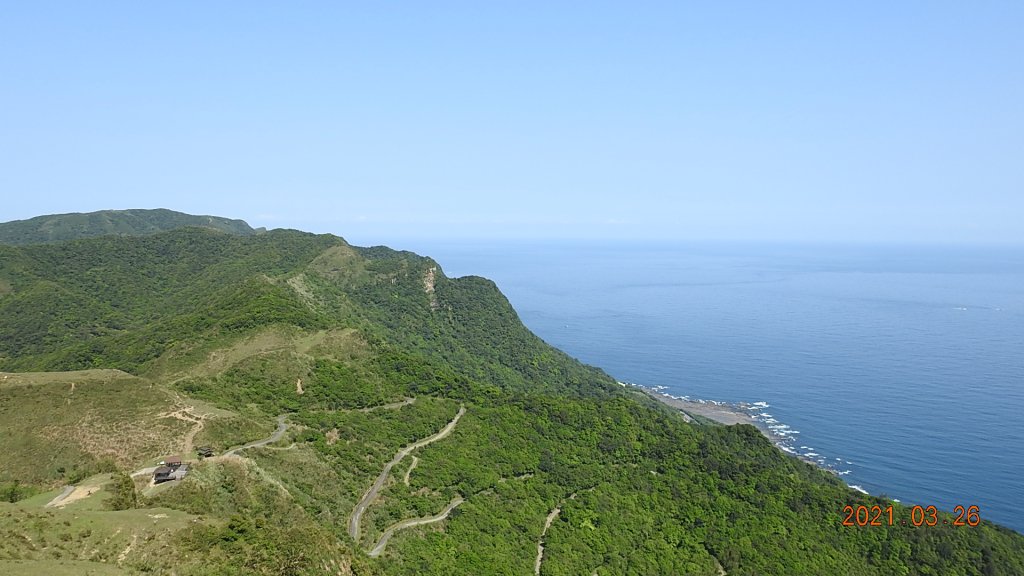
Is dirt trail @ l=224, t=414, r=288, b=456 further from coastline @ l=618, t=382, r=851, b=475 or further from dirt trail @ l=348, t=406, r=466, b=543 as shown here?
coastline @ l=618, t=382, r=851, b=475

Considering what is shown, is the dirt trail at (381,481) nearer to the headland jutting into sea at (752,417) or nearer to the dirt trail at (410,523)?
the dirt trail at (410,523)

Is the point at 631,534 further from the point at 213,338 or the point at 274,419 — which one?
the point at 213,338

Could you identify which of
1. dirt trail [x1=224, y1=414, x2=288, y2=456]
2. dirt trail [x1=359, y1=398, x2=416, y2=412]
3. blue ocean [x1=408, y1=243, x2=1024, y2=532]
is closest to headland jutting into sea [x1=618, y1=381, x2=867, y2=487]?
blue ocean [x1=408, y1=243, x2=1024, y2=532]

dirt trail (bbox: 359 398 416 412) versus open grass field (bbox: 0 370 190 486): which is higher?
open grass field (bbox: 0 370 190 486)

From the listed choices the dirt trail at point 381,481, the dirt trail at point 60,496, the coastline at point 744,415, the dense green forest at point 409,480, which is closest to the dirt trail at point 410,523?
the dense green forest at point 409,480

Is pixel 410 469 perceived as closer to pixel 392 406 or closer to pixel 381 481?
pixel 381 481

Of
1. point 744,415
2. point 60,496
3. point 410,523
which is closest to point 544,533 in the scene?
point 410,523

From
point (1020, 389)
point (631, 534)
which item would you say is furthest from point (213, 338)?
point (1020, 389)
